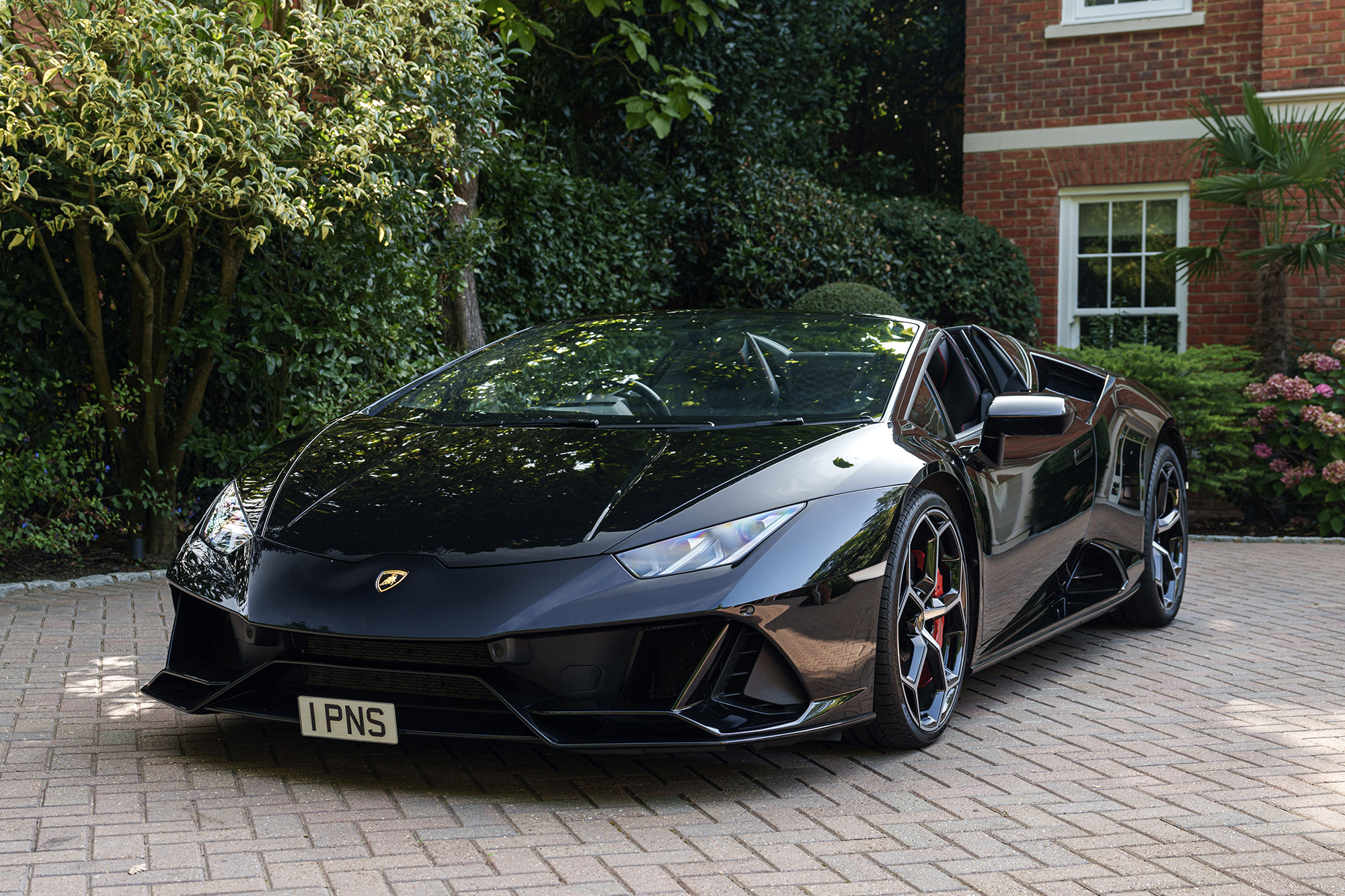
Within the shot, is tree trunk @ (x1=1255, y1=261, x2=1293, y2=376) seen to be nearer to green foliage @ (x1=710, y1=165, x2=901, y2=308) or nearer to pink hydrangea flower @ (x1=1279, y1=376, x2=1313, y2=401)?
pink hydrangea flower @ (x1=1279, y1=376, x2=1313, y2=401)

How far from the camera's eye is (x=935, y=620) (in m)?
4.03

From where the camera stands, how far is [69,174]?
6.13m

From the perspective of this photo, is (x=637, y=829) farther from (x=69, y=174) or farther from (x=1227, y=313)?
(x=1227, y=313)

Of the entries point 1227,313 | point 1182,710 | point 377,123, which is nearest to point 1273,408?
point 1227,313

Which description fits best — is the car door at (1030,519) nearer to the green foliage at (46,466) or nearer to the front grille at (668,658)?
the front grille at (668,658)

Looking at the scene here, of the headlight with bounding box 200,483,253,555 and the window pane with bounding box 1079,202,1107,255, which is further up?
the window pane with bounding box 1079,202,1107,255

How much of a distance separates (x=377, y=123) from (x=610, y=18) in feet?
20.6

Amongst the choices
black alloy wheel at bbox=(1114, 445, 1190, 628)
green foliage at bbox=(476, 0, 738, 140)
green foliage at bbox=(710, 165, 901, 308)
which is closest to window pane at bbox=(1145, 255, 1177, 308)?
green foliage at bbox=(710, 165, 901, 308)

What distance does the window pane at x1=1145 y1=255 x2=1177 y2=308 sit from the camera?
13.2m

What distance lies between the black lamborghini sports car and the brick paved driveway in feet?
0.72

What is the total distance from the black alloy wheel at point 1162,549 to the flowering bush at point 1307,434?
4.00m

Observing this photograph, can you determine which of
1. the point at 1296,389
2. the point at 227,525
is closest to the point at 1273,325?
the point at 1296,389

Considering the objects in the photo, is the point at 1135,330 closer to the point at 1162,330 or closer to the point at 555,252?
the point at 1162,330

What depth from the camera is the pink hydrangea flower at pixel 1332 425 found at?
9664mm
